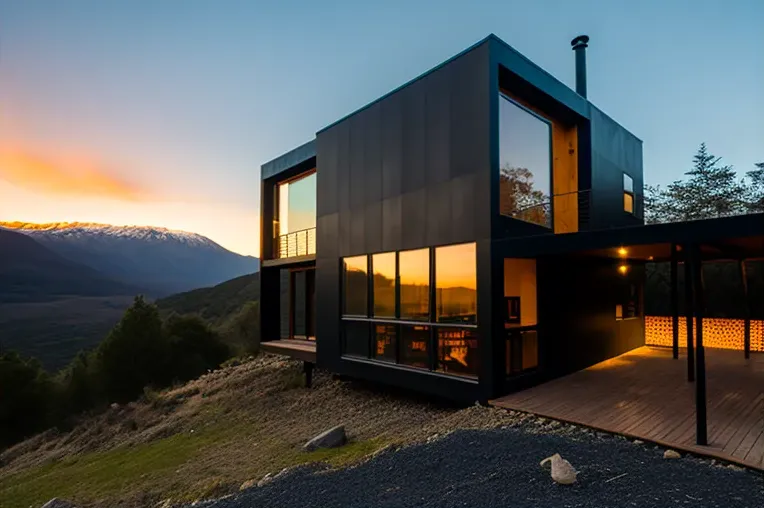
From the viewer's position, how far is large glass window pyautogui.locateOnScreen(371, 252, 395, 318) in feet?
24.7

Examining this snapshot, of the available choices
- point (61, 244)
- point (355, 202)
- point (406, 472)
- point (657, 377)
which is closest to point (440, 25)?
point (355, 202)

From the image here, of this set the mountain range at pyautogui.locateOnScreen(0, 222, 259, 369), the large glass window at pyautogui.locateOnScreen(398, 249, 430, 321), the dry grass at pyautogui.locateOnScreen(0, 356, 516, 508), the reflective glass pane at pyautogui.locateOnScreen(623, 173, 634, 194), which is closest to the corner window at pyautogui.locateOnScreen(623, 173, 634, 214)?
the reflective glass pane at pyautogui.locateOnScreen(623, 173, 634, 194)

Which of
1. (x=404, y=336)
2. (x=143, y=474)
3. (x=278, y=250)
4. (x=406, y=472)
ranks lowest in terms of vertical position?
(x=143, y=474)

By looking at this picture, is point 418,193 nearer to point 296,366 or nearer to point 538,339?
point 538,339

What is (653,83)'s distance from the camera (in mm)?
16250

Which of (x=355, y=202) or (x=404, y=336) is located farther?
(x=355, y=202)

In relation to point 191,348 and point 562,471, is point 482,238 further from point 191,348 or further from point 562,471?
point 191,348

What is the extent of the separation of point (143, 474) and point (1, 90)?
14114mm

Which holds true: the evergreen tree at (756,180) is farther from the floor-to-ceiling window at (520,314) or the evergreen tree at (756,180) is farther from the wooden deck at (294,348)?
the wooden deck at (294,348)

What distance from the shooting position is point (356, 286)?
27.3ft

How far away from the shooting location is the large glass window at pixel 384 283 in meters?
7.52

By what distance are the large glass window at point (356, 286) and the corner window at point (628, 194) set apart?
7150mm

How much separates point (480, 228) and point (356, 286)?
10.5 feet

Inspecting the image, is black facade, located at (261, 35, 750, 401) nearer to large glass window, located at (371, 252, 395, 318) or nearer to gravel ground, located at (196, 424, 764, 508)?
large glass window, located at (371, 252, 395, 318)
